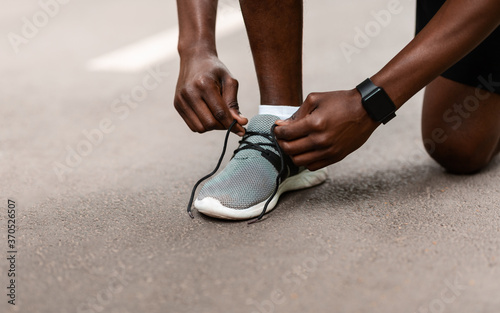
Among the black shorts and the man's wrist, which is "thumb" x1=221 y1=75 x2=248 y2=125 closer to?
the man's wrist

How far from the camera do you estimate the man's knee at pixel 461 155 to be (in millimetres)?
1104

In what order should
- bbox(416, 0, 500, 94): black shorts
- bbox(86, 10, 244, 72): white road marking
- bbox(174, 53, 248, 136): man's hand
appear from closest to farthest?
bbox(174, 53, 248, 136): man's hand → bbox(416, 0, 500, 94): black shorts → bbox(86, 10, 244, 72): white road marking

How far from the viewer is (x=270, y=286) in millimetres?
709

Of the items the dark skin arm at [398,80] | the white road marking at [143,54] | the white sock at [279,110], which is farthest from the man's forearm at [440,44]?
the white road marking at [143,54]

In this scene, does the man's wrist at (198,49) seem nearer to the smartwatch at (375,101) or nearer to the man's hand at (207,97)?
the man's hand at (207,97)

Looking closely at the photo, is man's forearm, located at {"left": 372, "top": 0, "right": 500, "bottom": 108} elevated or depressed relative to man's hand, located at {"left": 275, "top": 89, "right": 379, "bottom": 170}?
elevated

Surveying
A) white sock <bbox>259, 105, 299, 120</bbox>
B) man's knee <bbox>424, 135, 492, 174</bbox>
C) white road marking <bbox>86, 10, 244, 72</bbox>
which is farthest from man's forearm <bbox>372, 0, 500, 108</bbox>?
white road marking <bbox>86, 10, 244, 72</bbox>

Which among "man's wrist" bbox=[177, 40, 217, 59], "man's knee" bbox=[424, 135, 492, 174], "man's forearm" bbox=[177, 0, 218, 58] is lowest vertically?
"man's knee" bbox=[424, 135, 492, 174]

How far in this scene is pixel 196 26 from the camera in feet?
3.42

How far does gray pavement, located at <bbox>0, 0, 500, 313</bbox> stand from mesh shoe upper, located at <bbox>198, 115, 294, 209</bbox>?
0.04 m

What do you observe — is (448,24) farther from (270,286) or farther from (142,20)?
(142,20)

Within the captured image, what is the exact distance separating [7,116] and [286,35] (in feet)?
3.07

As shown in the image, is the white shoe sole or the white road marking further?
the white road marking

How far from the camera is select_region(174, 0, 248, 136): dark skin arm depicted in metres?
0.94
